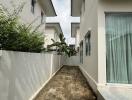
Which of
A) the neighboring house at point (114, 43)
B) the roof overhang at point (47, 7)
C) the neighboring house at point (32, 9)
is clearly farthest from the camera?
the roof overhang at point (47, 7)

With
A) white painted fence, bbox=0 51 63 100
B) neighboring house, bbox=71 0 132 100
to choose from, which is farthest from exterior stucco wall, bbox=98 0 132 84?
white painted fence, bbox=0 51 63 100

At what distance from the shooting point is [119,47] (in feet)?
22.9

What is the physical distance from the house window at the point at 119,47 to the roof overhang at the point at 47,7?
988 centimetres

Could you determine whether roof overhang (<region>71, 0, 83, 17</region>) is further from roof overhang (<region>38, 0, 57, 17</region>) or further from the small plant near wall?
the small plant near wall

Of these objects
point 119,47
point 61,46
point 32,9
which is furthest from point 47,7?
point 119,47

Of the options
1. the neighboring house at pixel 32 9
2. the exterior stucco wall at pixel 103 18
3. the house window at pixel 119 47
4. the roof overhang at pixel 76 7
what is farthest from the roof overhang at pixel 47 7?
the house window at pixel 119 47

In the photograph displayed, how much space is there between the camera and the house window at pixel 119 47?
6844 millimetres

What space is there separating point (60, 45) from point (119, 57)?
16.6 m

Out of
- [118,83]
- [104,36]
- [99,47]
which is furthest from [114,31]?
[118,83]

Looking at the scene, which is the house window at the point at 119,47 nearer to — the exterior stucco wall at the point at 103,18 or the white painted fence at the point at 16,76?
the exterior stucco wall at the point at 103,18

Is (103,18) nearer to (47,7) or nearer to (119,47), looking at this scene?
(119,47)

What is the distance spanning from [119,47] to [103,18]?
4.28 feet

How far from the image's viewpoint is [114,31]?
23.1ft

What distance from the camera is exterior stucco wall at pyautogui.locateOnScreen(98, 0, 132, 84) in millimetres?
6871
